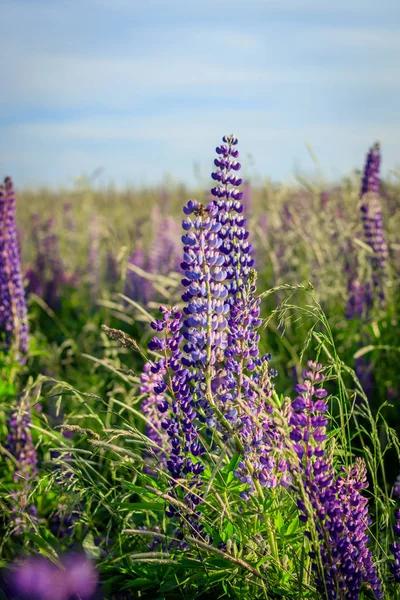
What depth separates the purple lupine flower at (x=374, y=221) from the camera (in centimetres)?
495

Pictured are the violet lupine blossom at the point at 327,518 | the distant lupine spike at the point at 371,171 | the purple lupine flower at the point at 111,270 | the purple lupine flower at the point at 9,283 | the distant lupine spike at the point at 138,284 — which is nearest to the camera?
the violet lupine blossom at the point at 327,518

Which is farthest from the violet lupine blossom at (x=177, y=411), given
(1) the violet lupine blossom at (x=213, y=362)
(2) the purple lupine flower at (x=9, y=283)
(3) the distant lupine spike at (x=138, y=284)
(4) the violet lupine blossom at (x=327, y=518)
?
(3) the distant lupine spike at (x=138, y=284)

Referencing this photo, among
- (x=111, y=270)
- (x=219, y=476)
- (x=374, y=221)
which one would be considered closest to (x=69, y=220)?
(x=111, y=270)

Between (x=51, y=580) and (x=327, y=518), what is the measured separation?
3.13 ft

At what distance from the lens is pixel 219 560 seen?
215cm

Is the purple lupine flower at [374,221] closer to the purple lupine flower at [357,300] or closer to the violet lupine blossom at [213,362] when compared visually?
the purple lupine flower at [357,300]

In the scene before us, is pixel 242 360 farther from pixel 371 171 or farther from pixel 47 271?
pixel 47 271

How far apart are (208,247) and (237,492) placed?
87cm

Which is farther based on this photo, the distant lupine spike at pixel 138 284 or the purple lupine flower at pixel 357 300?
the distant lupine spike at pixel 138 284

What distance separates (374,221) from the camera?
197 inches

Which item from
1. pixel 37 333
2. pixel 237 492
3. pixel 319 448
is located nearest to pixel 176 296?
pixel 37 333

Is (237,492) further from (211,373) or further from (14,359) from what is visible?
(14,359)

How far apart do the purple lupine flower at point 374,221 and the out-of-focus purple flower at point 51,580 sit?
3111mm

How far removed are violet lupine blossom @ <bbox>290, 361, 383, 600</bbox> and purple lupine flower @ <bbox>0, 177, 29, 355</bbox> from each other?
2.98 metres
